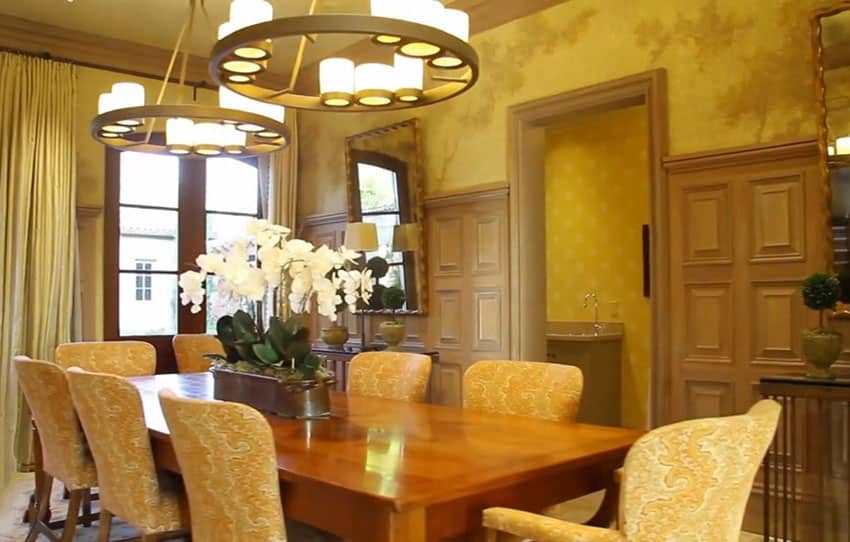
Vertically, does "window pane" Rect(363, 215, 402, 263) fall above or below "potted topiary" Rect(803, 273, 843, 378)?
above

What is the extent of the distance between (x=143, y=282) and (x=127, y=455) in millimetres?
3967

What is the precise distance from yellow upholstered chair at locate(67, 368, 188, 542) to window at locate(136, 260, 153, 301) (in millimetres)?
3673

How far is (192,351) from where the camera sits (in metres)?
5.17

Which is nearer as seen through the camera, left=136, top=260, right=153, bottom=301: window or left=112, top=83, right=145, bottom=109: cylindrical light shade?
left=112, top=83, right=145, bottom=109: cylindrical light shade

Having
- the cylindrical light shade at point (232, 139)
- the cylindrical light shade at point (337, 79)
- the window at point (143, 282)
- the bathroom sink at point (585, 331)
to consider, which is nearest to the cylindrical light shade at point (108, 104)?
the cylindrical light shade at point (232, 139)

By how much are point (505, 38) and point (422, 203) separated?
1299 mm

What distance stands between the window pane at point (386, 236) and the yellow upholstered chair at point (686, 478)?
4.15m

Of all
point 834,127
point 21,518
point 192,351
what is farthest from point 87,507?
point 834,127

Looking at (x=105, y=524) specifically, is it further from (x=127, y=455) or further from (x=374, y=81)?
(x=374, y=81)

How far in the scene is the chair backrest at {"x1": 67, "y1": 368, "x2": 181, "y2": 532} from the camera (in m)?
2.38

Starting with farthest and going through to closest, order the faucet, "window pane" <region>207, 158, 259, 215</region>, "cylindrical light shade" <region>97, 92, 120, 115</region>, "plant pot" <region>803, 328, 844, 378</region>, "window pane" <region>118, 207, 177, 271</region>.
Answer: "window pane" <region>207, 158, 259, 215</region> → the faucet → "window pane" <region>118, 207, 177, 271</region> → "cylindrical light shade" <region>97, 92, 120, 115</region> → "plant pot" <region>803, 328, 844, 378</region>

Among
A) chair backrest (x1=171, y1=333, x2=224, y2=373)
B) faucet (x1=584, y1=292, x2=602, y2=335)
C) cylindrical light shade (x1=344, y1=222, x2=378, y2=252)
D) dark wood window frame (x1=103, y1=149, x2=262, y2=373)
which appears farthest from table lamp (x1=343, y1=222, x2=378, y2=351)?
faucet (x1=584, y1=292, x2=602, y2=335)

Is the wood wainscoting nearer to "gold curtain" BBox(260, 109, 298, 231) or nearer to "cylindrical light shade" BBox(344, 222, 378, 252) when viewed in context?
"cylindrical light shade" BBox(344, 222, 378, 252)

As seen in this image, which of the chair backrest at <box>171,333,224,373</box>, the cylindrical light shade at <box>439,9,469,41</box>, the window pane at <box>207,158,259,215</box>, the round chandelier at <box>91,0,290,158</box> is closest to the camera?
the cylindrical light shade at <box>439,9,469,41</box>
